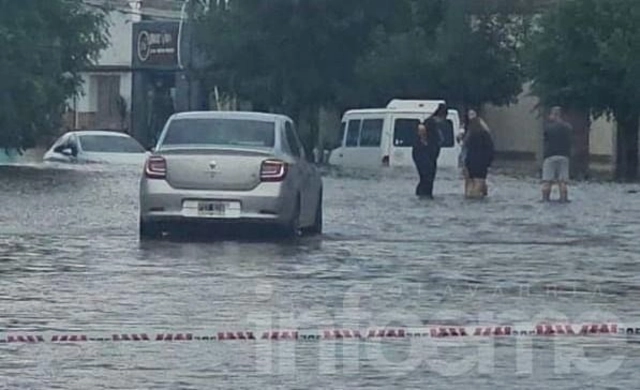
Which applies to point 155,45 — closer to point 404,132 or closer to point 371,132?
point 371,132

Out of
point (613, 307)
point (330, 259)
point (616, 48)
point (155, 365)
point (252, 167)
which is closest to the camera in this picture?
point (155, 365)

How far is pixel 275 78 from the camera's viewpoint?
2415 inches

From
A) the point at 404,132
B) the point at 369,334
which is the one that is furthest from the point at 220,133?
the point at 404,132

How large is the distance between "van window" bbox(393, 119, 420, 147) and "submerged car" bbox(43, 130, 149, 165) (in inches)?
228

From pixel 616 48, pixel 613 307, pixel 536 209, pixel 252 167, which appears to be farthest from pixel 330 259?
pixel 616 48

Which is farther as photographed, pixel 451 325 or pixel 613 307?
pixel 613 307

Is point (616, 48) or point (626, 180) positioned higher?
point (616, 48)

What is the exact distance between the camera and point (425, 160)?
3703 centimetres

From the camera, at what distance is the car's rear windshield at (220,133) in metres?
24.3

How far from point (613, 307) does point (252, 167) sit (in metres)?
7.40

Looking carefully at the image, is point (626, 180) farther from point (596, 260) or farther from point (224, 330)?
point (224, 330)

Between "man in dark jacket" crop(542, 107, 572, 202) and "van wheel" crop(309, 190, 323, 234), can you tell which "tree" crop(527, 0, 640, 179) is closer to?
"man in dark jacket" crop(542, 107, 572, 202)

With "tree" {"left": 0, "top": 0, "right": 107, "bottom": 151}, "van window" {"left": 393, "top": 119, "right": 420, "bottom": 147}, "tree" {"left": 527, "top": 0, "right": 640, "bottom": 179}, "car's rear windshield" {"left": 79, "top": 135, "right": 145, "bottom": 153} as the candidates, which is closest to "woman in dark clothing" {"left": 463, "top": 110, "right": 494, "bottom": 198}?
"van window" {"left": 393, "top": 119, "right": 420, "bottom": 147}

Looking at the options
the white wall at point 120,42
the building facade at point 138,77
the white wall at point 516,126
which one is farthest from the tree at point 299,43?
the white wall at point 120,42
